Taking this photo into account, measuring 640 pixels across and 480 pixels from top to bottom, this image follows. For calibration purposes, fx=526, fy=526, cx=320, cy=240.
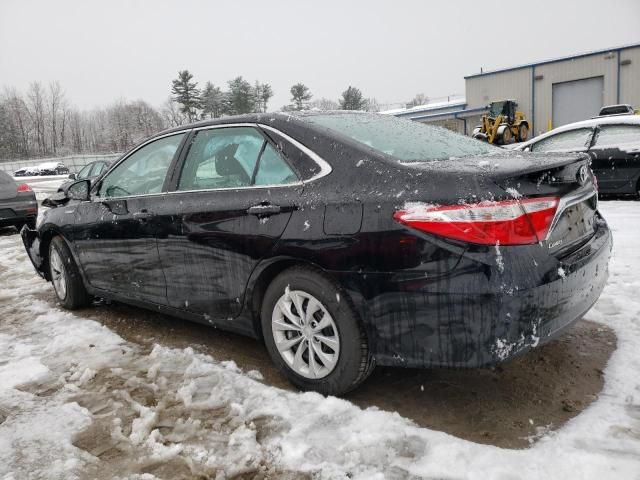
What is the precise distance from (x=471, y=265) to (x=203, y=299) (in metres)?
1.81

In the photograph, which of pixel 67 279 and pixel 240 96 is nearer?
pixel 67 279

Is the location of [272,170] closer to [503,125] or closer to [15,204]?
[15,204]

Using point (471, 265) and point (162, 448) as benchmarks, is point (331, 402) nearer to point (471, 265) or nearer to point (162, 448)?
point (162, 448)

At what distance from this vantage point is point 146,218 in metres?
3.66

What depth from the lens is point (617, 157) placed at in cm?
823

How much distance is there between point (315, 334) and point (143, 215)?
1678 millimetres

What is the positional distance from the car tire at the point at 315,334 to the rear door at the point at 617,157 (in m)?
7.19

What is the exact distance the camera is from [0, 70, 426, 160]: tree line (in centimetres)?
6612

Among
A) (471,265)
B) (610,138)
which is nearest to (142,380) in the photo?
(471,265)

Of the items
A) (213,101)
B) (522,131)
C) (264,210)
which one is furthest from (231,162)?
(213,101)

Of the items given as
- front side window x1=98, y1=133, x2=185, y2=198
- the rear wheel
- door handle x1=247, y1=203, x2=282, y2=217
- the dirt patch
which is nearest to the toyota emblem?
the dirt patch

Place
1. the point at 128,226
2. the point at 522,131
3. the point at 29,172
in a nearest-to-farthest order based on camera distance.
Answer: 1. the point at 128,226
2. the point at 522,131
3. the point at 29,172

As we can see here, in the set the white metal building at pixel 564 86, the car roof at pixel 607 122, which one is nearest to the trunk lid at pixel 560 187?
the car roof at pixel 607 122

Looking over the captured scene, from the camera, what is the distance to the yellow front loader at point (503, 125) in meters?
25.6
